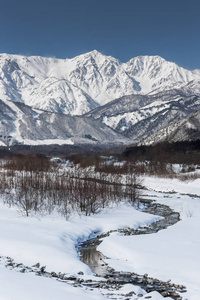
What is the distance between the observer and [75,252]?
73.7 feet

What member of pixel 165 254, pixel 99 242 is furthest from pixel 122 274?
pixel 99 242

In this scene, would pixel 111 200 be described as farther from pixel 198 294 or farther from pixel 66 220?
pixel 198 294

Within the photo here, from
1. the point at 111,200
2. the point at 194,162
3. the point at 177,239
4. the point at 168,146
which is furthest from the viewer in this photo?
the point at 168,146

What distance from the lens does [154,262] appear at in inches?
747

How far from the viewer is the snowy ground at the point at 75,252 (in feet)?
45.0

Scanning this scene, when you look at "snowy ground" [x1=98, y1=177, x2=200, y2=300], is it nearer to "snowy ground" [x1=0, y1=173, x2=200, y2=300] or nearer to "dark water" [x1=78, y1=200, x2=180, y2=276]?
"snowy ground" [x1=0, y1=173, x2=200, y2=300]

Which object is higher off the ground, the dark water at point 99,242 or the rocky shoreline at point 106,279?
the rocky shoreline at point 106,279

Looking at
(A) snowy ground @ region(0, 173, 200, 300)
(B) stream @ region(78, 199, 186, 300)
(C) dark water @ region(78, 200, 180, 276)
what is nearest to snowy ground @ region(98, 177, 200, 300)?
(A) snowy ground @ region(0, 173, 200, 300)

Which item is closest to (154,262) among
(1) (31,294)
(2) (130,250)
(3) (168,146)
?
(2) (130,250)

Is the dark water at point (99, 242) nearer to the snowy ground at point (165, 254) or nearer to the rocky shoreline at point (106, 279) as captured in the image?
the rocky shoreline at point (106, 279)

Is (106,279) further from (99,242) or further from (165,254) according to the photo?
(99,242)

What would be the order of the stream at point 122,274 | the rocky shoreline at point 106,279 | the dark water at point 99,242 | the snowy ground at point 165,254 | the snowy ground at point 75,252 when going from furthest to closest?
the dark water at point 99,242 < the snowy ground at point 165,254 < the stream at point 122,274 < the rocky shoreline at point 106,279 < the snowy ground at point 75,252

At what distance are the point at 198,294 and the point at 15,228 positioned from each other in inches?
723

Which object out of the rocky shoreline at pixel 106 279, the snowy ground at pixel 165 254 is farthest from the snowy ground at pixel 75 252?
the rocky shoreline at pixel 106 279
